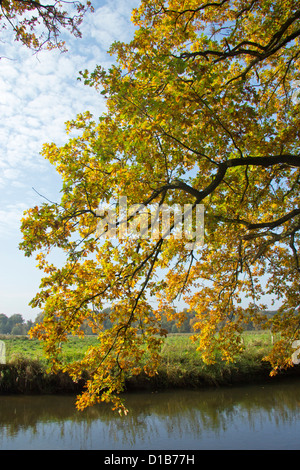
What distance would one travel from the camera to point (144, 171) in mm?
5590

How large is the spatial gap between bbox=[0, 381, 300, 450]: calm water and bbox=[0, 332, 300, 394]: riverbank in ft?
1.18

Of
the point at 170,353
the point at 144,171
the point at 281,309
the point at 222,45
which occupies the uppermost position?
the point at 222,45

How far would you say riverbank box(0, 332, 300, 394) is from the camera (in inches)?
444

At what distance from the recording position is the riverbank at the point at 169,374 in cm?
1128

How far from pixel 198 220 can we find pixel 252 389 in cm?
966

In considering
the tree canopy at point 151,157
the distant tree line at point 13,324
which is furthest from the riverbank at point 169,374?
the distant tree line at point 13,324

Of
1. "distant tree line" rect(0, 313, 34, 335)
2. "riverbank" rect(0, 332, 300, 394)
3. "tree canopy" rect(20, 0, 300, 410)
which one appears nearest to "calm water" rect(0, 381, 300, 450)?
"riverbank" rect(0, 332, 300, 394)

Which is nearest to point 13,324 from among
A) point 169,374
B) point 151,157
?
point 169,374

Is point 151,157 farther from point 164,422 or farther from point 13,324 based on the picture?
point 13,324

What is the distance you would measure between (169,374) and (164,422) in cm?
291

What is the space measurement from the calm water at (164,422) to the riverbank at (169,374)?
36 cm
